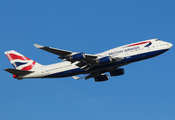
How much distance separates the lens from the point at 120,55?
45938 mm

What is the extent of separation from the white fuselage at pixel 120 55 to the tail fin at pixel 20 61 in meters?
3.18

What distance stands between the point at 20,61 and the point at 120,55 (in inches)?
807

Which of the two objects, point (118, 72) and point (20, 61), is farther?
point (20, 61)

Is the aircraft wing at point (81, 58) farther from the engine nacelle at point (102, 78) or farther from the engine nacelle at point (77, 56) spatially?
the engine nacelle at point (102, 78)

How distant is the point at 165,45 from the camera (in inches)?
1809

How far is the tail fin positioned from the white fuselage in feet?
10.4

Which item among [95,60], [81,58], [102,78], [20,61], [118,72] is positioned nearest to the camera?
[81,58]

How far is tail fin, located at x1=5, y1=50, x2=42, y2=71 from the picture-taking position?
51744 mm

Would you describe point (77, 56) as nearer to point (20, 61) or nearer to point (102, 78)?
point (102, 78)

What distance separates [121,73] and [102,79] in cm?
425

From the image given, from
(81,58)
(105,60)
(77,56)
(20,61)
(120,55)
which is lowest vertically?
(105,60)

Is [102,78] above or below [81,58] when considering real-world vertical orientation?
below

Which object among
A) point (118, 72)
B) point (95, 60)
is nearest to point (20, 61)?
point (95, 60)

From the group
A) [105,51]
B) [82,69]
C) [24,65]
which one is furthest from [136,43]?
[24,65]
